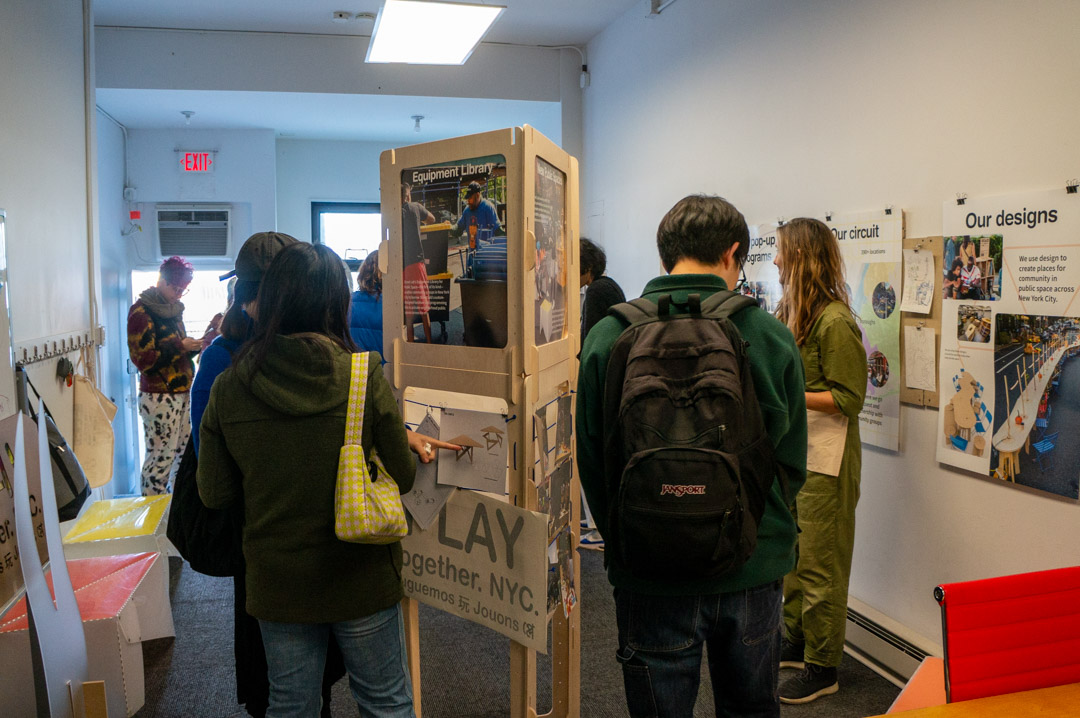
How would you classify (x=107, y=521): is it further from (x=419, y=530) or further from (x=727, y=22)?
(x=727, y=22)

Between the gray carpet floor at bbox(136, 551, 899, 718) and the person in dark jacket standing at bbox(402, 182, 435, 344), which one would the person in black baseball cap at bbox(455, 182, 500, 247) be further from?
the gray carpet floor at bbox(136, 551, 899, 718)

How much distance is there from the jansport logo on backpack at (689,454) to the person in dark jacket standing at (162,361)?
3.51m

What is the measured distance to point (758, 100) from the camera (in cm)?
344

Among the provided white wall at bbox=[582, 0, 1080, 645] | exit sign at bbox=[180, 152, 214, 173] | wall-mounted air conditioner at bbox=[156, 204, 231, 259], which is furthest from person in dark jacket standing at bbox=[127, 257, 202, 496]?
white wall at bbox=[582, 0, 1080, 645]

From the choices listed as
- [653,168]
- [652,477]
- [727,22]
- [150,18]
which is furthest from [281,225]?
[652,477]

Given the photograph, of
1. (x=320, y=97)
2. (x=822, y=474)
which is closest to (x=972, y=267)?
(x=822, y=474)

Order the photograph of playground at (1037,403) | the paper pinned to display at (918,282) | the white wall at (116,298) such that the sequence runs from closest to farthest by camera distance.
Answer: the photograph of playground at (1037,403), the paper pinned to display at (918,282), the white wall at (116,298)

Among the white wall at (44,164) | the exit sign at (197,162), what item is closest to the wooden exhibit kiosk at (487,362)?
the white wall at (44,164)

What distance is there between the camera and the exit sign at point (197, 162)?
6191 millimetres

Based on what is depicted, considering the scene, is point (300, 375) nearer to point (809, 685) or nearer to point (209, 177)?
point (809, 685)

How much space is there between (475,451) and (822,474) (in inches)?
50.2

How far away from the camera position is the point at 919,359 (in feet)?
8.46

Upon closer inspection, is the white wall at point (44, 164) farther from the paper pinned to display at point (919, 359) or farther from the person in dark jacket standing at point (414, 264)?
the paper pinned to display at point (919, 359)

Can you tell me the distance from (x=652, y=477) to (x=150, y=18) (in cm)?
473
